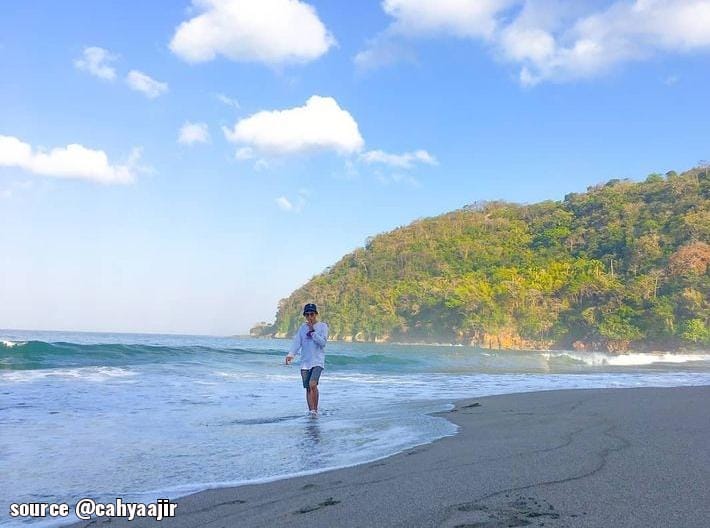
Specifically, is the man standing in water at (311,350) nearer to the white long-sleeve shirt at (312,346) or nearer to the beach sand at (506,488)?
the white long-sleeve shirt at (312,346)

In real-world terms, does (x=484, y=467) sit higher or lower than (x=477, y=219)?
lower

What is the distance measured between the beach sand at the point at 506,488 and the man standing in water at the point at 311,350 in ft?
9.16

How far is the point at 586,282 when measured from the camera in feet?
214

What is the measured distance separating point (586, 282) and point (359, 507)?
6810cm

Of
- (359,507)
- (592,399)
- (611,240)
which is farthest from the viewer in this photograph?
(611,240)

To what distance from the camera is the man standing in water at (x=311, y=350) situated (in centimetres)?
796

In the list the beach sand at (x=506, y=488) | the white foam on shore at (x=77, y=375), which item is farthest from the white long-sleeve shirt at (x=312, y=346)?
the white foam on shore at (x=77, y=375)

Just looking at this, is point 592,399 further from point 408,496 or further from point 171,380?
point 171,380

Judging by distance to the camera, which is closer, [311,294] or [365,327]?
[365,327]

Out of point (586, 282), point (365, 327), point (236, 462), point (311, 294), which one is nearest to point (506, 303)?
point (586, 282)

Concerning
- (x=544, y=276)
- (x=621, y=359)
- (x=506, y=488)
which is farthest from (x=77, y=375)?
(x=544, y=276)

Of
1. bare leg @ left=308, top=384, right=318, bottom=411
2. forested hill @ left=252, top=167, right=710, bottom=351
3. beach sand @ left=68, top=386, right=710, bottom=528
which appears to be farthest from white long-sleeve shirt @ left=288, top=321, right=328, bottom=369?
forested hill @ left=252, top=167, right=710, bottom=351

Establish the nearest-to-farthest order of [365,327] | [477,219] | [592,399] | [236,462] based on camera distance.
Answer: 1. [236,462]
2. [592,399]
3. [365,327]
4. [477,219]

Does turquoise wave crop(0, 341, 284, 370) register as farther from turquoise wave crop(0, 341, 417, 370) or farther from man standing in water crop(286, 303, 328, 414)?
man standing in water crop(286, 303, 328, 414)
